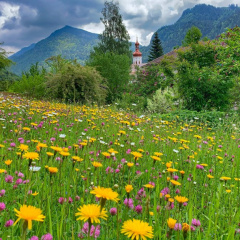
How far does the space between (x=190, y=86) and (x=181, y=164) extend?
22.6ft

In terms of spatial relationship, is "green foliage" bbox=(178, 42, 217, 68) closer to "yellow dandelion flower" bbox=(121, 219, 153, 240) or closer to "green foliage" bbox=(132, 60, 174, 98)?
"green foliage" bbox=(132, 60, 174, 98)

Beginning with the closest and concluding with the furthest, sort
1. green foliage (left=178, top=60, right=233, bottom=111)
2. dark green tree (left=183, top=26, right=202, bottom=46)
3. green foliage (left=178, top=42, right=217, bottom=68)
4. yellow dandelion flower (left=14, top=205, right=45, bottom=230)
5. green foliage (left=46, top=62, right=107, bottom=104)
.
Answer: yellow dandelion flower (left=14, top=205, right=45, bottom=230), green foliage (left=178, top=60, right=233, bottom=111), green foliage (left=46, top=62, right=107, bottom=104), green foliage (left=178, top=42, right=217, bottom=68), dark green tree (left=183, top=26, right=202, bottom=46)

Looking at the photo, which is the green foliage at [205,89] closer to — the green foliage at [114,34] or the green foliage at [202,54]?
the green foliage at [202,54]

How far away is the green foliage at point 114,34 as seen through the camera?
28.9m

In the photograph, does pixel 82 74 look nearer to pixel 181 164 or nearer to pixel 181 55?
pixel 181 55

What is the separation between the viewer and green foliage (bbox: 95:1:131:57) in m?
28.9

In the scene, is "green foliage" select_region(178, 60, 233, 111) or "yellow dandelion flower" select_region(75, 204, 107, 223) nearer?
"yellow dandelion flower" select_region(75, 204, 107, 223)

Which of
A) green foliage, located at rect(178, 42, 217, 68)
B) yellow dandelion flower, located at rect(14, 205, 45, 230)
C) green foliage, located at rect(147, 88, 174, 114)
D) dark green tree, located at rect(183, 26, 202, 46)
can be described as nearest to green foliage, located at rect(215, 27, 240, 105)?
green foliage, located at rect(178, 42, 217, 68)

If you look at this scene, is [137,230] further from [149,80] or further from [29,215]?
[149,80]

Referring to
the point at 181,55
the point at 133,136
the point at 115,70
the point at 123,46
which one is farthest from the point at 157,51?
the point at 133,136

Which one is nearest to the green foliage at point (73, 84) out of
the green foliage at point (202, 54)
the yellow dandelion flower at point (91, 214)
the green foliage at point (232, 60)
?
the green foliage at point (202, 54)

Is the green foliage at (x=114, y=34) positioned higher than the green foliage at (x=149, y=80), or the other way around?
the green foliage at (x=114, y=34)

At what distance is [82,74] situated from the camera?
9.77 m

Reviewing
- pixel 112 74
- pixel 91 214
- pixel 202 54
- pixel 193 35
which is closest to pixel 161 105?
pixel 202 54
